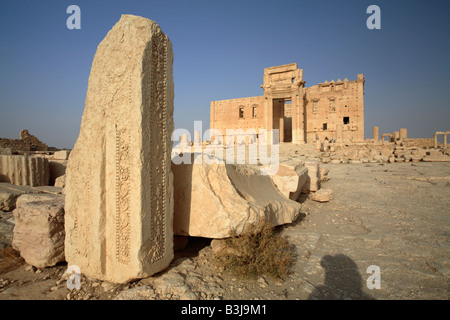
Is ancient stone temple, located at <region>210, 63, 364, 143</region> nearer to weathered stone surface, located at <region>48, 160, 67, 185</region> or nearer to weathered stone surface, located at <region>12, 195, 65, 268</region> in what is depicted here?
weathered stone surface, located at <region>48, 160, 67, 185</region>

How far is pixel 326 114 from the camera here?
73.9 feet

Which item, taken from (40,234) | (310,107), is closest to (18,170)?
(40,234)

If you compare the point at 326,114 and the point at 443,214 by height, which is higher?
the point at 326,114

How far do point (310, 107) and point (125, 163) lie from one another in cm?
2371

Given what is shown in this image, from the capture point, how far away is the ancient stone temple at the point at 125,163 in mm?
2158

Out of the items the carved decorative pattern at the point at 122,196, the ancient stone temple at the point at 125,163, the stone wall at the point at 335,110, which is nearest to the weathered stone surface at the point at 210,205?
the ancient stone temple at the point at 125,163

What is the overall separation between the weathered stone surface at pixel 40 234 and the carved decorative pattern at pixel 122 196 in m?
0.93

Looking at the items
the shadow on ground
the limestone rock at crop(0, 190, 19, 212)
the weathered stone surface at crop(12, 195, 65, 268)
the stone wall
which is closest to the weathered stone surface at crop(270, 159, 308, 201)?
the shadow on ground

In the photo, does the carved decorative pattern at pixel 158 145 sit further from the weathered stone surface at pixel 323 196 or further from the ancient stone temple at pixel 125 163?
the weathered stone surface at pixel 323 196

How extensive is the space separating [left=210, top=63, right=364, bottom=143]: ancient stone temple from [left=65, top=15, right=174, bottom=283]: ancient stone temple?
66.0ft

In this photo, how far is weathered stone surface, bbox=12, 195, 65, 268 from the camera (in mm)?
2576

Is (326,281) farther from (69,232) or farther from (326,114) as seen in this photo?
(326,114)

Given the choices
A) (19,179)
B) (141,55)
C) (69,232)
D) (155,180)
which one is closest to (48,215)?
(69,232)
